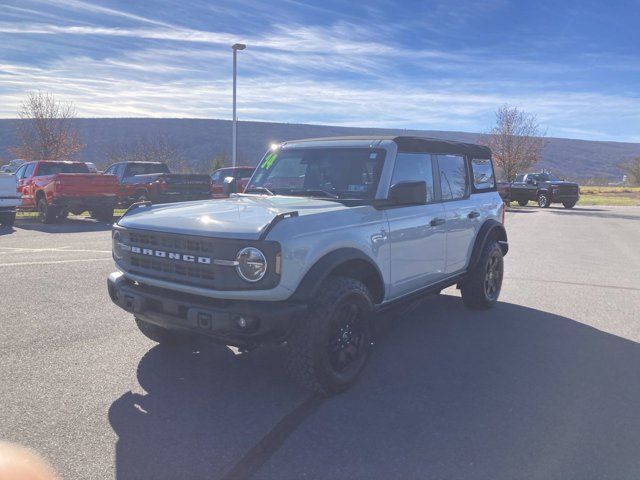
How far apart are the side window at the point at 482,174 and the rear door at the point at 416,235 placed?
1227mm

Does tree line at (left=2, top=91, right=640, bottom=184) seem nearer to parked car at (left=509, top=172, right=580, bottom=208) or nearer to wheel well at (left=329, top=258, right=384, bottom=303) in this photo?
parked car at (left=509, top=172, right=580, bottom=208)

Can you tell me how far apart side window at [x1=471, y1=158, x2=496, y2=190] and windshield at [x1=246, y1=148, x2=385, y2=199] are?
2103 mm

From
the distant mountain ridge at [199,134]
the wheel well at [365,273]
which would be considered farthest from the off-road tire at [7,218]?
the distant mountain ridge at [199,134]

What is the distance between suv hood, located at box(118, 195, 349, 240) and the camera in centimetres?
375

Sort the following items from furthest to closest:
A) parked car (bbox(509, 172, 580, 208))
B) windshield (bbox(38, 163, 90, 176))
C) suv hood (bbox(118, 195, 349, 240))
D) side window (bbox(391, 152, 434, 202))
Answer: parked car (bbox(509, 172, 580, 208))
windshield (bbox(38, 163, 90, 176))
side window (bbox(391, 152, 434, 202))
suv hood (bbox(118, 195, 349, 240))

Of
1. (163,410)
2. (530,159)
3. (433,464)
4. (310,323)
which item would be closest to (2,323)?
(163,410)

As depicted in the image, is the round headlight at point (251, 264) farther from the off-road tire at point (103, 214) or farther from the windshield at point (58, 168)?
the windshield at point (58, 168)

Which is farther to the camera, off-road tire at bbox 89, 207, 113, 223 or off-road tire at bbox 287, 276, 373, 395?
off-road tire at bbox 89, 207, 113, 223

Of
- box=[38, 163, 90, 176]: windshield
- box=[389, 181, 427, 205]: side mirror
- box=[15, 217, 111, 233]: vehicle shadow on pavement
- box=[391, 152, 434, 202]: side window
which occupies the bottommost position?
box=[15, 217, 111, 233]: vehicle shadow on pavement

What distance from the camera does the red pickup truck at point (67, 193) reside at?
15.7 m

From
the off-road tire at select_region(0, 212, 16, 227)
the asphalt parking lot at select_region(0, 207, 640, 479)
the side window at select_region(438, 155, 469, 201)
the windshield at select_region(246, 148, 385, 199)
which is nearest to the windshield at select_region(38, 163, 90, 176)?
the off-road tire at select_region(0, 212, 16, 227)

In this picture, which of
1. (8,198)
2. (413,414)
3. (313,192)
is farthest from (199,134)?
(413,414)

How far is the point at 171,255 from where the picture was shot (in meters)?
3.94

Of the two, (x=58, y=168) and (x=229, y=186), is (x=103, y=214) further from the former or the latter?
(x=229, y=186)
